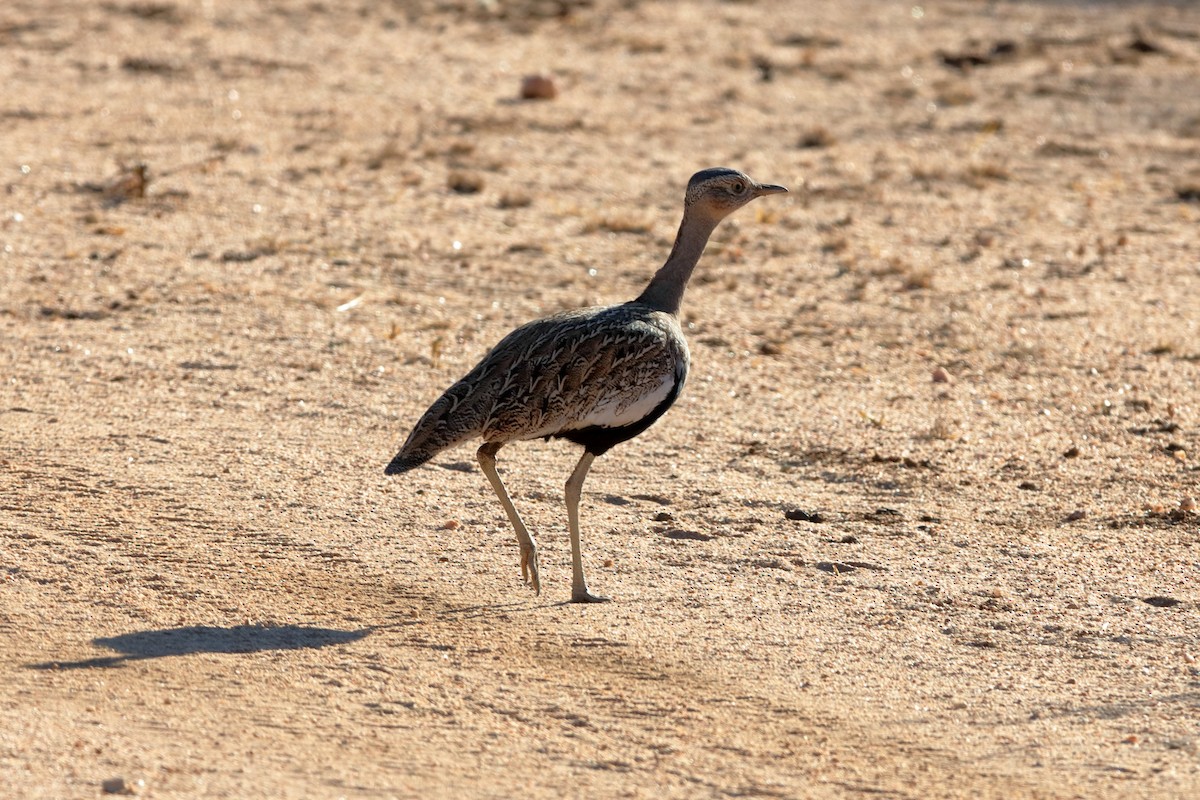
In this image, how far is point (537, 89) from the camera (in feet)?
58.7

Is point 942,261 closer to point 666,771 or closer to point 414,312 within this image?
point 414,312

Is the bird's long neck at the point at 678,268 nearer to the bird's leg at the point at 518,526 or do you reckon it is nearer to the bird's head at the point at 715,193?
the bird's head at the point at 715,193

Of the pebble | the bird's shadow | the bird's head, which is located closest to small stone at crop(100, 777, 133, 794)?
the pebble

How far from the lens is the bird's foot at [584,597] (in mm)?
6984

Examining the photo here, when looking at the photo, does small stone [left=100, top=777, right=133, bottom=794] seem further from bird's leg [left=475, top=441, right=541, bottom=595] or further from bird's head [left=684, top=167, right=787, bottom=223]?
bird's head [left=684, top=167, right=787, bottom=223]

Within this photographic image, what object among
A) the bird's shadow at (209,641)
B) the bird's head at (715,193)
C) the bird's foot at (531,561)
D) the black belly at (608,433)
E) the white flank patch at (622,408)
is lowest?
the bird's shadow at (209,641)

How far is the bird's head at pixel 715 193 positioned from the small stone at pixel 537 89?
1003 cm

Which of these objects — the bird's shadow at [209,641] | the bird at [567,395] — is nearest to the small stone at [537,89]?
the bird at [567,395]

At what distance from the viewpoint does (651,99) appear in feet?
59.8

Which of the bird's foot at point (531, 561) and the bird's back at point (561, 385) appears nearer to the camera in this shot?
the bird's back at point (561, 385)

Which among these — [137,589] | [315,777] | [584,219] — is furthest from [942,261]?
[315,777]

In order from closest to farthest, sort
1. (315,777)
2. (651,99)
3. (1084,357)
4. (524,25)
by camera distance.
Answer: (315,777) → (1084,357) → (651,99) → (524,25)

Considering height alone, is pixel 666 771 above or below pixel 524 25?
below

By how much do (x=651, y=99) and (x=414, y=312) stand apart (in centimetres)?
767
